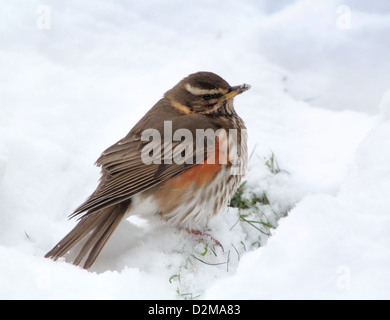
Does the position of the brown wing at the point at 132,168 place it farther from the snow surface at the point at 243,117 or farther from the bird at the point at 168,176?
the snow surface at the point at 243,117

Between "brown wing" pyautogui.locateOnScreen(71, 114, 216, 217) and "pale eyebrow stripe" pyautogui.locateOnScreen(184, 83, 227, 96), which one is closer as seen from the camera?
"brown wing" pyautogui.locateOnScreen(71, 114, 216, 217)

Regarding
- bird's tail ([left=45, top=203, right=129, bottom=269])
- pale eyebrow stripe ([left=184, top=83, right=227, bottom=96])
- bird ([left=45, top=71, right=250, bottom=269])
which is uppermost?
pale eyebrow stripe ([left=184, top=83, right=227, bottom=96])

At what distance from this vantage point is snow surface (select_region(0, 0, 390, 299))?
3541 millimetres

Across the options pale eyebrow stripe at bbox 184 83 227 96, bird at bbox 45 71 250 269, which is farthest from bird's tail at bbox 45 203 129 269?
pale eyebrow stripe at bbox 184 83 227 96

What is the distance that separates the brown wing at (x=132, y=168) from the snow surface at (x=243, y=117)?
1.43 ft

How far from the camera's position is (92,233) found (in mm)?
4398

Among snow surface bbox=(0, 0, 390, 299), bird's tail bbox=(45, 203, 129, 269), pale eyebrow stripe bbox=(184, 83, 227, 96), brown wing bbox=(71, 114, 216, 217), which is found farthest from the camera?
pale eyebrow stripe bbox=(184, 83, 227, 96)

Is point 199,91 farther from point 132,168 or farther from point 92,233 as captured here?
point 92,233

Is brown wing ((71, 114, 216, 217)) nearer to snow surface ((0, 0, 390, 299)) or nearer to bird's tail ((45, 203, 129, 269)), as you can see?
bird's tail ((45, 203, 129, 269))

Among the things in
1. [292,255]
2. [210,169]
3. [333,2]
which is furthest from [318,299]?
[333,2]

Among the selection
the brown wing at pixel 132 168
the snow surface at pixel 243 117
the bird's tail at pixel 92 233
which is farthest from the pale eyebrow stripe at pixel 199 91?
the bird's tail at pixel 92 233

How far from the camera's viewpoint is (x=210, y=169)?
4621 mm

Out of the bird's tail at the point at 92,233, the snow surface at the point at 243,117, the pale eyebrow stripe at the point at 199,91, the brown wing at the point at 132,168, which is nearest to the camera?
the snow surface at the point at 243,117

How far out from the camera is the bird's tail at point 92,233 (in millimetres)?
4215
